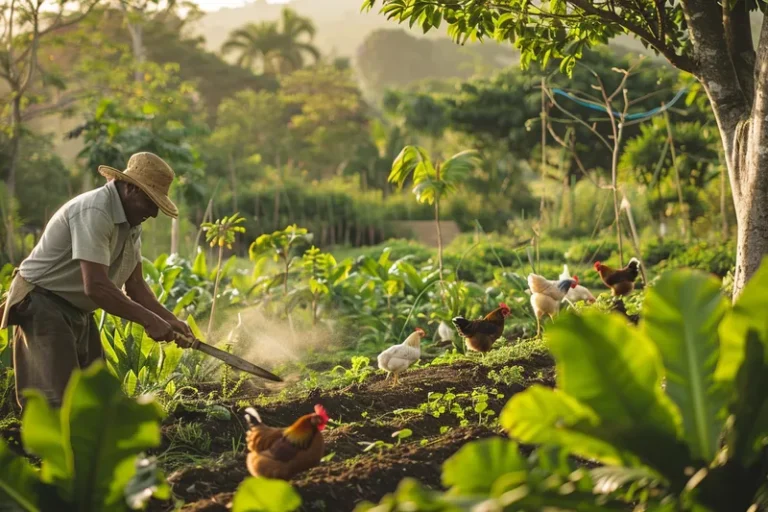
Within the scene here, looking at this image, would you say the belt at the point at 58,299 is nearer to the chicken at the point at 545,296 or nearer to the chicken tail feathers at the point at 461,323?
the chicken tail feathers at the point at 461,323

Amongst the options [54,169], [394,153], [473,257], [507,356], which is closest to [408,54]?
[394,153]

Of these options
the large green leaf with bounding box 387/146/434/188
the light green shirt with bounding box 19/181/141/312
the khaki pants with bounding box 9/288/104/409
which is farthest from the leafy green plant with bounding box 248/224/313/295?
the khaki pants with bounding box 9/288/104/409

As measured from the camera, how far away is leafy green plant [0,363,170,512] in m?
2.07

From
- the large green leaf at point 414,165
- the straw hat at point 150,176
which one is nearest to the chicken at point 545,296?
the large green leaf at point 414,165

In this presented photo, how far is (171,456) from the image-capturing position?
140 inches

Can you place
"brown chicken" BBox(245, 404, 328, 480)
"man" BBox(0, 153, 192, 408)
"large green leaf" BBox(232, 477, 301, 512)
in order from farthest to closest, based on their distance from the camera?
"man" BBox(0, 153, 192, 408) → "brown chicken" BBox(245, 404, 328, 480) → "large green leaf" BBox(232, 477, 301, 512)

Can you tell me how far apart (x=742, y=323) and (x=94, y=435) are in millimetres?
1607

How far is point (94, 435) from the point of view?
6.89ft

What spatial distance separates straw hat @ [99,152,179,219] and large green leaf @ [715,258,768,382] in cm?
255

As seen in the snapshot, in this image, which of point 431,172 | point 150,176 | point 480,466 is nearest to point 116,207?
point 150,176

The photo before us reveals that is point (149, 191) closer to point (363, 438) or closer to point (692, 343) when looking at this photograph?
point (363, 438)

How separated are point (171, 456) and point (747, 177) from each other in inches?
110

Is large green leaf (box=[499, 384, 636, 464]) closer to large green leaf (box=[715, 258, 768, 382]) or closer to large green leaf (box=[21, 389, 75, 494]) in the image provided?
large green leaf (box=[715, 258, 768, 382])

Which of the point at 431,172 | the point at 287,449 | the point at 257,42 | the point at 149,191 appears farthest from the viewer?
the point at 257,42
